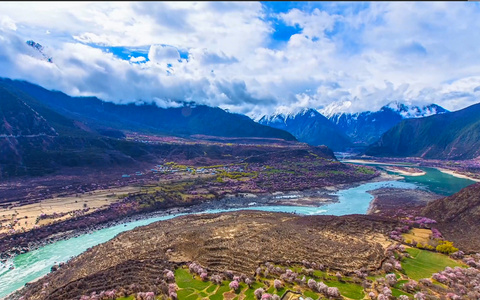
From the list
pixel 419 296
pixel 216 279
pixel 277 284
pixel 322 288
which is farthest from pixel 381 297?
pixel 216 279

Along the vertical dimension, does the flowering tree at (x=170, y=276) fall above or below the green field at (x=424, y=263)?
below

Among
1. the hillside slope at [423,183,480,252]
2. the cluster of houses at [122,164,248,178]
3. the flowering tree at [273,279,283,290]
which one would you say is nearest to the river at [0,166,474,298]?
the hillside slope at [423,183,480,252]

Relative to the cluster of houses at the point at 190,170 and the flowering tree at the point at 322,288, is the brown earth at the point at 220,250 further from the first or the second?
the cluster of houses at the point at 190,170

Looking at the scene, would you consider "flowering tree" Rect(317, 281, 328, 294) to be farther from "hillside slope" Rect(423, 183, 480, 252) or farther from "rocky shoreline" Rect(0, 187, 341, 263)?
"rocky shoreline" Rect(0, 187, 341, 263)

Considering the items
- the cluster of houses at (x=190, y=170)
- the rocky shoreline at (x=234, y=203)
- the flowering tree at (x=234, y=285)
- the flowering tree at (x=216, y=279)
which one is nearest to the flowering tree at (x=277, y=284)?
the flowering tree at (x=234, y=285)

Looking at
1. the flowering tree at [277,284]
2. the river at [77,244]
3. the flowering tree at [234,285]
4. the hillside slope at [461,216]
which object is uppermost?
the hillside slope at [461,216]

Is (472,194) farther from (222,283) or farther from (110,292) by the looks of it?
(110,292)

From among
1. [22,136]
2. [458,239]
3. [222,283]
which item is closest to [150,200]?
[222,283]

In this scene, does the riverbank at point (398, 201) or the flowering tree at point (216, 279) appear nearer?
the flowering tree at point (216, 279)
